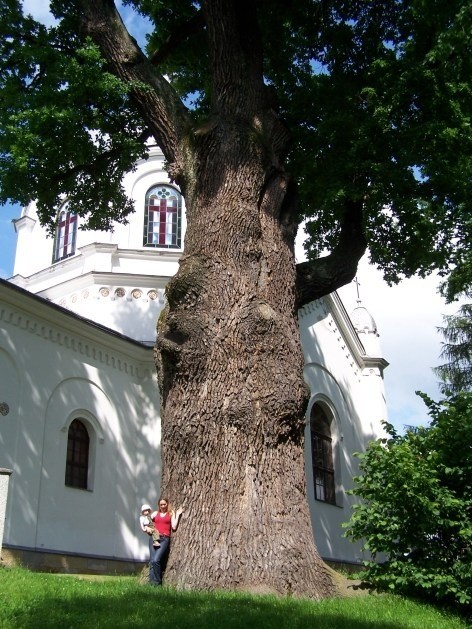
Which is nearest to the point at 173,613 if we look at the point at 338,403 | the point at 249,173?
the point at 249,173

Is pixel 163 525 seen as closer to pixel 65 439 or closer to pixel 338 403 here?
pixel 65 439

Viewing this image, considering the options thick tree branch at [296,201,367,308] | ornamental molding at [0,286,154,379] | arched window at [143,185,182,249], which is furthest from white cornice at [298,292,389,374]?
thick tree branch at [296,201,367,308]

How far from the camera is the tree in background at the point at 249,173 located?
7.14 metres

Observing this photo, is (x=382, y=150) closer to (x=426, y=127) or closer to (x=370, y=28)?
(x=426, y=127)

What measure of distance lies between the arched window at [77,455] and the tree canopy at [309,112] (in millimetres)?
4121

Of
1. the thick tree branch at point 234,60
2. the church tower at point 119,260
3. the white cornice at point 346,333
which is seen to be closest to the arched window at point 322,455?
the white cornice at point 346,333

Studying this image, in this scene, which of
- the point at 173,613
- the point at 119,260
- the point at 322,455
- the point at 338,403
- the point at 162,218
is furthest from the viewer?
the point at 338,403

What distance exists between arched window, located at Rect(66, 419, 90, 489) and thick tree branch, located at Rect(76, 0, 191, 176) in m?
6.51

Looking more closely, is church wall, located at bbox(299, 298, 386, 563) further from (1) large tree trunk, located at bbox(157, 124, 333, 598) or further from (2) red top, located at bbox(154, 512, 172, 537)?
(1) large tree trunk, located at bbox(157, 124, 333, 598)

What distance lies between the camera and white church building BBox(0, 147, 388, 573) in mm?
12195

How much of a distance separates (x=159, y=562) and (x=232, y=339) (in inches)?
98.7

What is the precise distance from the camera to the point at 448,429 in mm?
8867

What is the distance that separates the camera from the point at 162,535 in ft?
25.4

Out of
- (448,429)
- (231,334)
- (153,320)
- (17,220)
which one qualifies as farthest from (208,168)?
(17,220)
